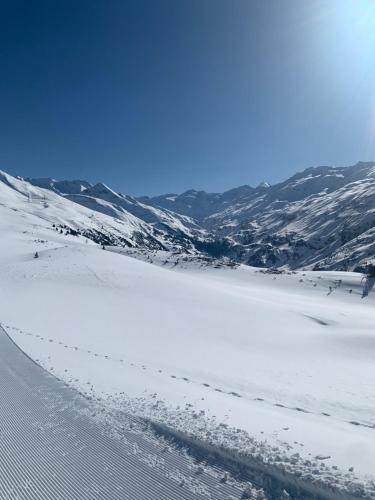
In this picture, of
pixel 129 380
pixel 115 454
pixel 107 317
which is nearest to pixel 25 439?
pixel 115 454

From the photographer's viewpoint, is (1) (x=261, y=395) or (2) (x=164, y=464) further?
(1) (x=261, y=395)

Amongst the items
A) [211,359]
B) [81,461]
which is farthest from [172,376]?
[81,461]

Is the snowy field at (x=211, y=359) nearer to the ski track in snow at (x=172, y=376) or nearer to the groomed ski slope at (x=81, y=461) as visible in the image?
the ski track in snow at (x=172, y=376)

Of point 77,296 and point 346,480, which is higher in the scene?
point 346,480

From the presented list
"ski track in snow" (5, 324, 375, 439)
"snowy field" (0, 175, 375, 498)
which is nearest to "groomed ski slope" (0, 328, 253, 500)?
"snowy field" (0, 175, 375, 498)

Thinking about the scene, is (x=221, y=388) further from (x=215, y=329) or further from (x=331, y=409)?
(x=215, y=329)

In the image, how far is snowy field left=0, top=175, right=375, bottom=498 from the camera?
28.2 feet

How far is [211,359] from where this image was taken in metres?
19.2

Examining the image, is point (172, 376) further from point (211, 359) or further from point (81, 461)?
point (81, 461)

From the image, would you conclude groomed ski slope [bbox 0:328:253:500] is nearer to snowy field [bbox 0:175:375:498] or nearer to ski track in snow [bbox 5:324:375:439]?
snowy field [bbox 0:175:375:498]

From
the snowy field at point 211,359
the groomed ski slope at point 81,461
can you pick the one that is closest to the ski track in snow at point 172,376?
the snowy field at point 211,359

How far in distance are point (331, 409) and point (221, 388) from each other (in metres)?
4.05

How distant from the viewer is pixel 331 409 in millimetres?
13359

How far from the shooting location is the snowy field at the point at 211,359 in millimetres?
8594
